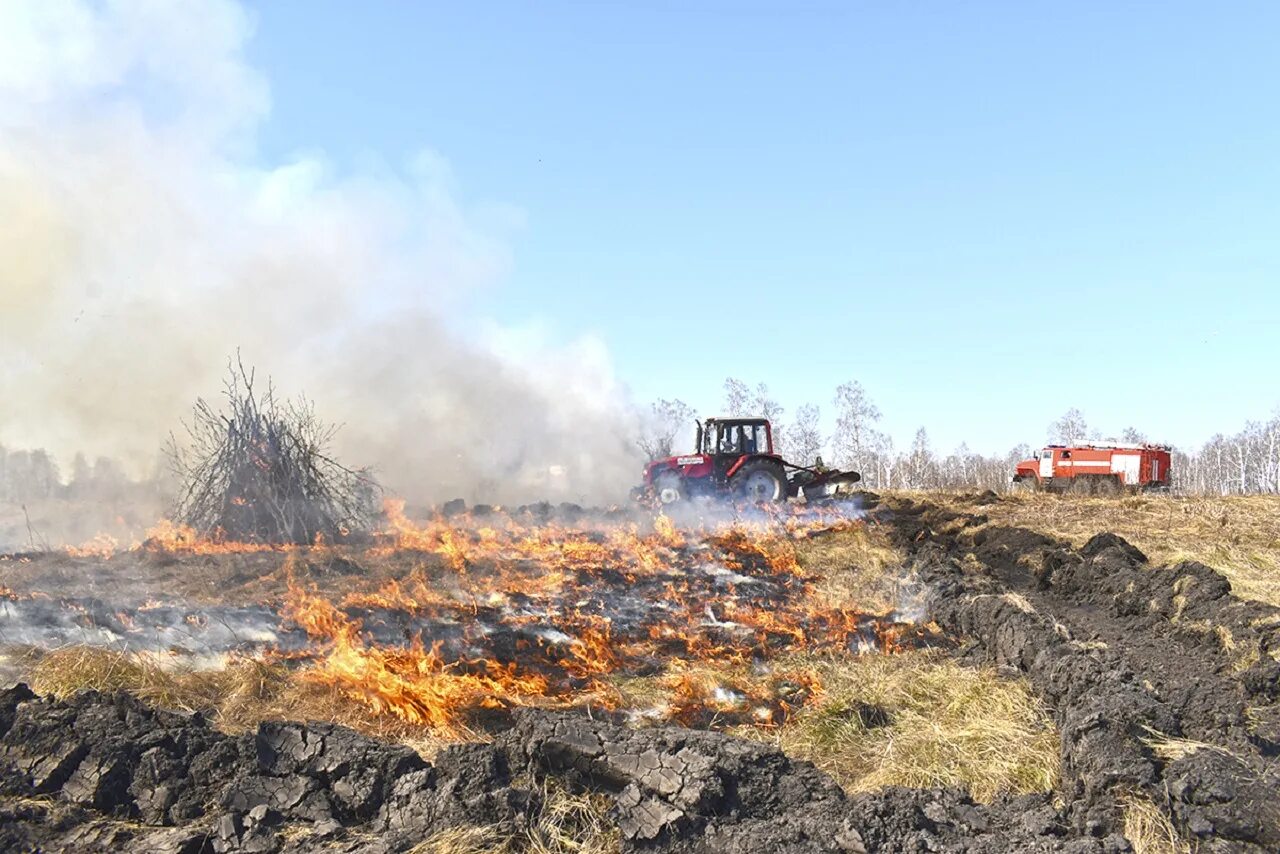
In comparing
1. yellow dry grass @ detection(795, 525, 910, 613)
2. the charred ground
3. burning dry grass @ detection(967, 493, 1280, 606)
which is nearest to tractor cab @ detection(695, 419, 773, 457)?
yellow dry grass @ detection(795, 525, 910, 613)

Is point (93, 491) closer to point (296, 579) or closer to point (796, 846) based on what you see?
point (296, 579)

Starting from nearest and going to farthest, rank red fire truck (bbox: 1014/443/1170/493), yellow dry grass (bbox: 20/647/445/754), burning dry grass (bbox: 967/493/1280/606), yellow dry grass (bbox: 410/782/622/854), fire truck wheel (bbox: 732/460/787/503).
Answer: yellow dry grass (bbox: 410/782/622/854), yellow dry grass (bbox: 20/647/445/754), burning dry grass (bbox: 967/493/1280/606), fire truck wheel (bbox: 732/460/787/503), red fire truck (bbox: 1014/443/1170/493)

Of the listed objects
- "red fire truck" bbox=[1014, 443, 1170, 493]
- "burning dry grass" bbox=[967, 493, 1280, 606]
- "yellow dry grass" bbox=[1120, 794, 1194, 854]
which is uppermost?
"red fire truck" bbox=[1014, 443, 1170, 493]

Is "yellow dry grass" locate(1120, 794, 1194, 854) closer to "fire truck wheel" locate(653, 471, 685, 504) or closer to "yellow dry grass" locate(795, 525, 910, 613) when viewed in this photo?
"yellow dry grass" locate(795, 525, 910, 613)

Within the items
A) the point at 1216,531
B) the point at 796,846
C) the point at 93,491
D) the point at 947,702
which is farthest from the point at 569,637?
the point at 93,491

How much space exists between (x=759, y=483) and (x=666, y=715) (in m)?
13.1

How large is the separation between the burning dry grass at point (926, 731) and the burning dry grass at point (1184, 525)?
15.9ft

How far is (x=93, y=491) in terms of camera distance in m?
22.4

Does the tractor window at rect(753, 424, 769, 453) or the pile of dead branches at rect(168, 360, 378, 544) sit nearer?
the pile of dead branches at rect(168, 360, 378, 544)

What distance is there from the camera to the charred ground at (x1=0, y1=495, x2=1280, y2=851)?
14.1 ft

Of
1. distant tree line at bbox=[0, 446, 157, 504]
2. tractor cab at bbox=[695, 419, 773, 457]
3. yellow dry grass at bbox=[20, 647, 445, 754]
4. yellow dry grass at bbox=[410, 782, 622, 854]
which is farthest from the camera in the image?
distant tree line at bbox=[0, 446, 157, 504]

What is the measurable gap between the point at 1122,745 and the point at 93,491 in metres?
24.5

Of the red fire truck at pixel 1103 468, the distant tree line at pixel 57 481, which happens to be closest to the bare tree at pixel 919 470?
the red fire truck at pixel 1103 468

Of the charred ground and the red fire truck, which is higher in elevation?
the red fire truck
